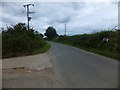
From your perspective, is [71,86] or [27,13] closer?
[71,86]

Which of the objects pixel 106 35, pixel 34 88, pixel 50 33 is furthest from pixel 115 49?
pixel 50 33

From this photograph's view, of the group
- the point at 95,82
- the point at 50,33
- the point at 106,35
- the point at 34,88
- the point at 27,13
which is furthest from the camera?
the point at 50,33

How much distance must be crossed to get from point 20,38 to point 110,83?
1942cm

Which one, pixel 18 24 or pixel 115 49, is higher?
pixel 18 24

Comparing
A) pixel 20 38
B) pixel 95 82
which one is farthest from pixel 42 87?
pixel 20 38

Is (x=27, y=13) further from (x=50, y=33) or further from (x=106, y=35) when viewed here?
(x=50, y=33)

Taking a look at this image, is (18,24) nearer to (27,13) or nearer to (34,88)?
(27,13)

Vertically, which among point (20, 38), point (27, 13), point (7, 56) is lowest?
point (7, 56)

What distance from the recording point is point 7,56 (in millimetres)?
23625

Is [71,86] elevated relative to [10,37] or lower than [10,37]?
lower

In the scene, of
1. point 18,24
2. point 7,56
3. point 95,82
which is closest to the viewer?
point 95,82

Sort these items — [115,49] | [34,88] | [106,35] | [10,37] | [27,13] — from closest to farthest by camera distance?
[34,88]
[115,49]
[10,37]
[106,35]
[27,13]

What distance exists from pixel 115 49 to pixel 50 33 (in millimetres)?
103437

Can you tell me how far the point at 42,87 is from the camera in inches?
317
